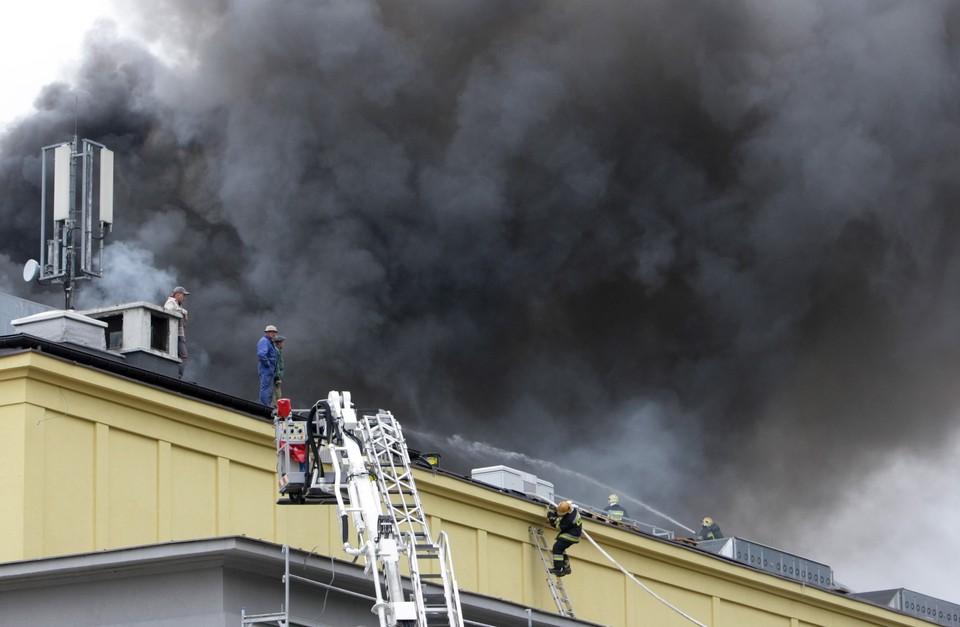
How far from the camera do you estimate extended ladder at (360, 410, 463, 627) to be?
1933 cm

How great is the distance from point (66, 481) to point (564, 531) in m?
9.37

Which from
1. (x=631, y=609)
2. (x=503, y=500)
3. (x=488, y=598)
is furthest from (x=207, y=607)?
(x=631, y=609)

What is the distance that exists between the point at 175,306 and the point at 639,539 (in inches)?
398

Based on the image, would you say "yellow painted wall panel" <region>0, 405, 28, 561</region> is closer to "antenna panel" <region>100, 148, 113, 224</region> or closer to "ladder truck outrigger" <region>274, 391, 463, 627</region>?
"ladder truck outrigger" <region>274, 391, 463, 627</region>

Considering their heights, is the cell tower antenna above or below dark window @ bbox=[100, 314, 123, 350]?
above

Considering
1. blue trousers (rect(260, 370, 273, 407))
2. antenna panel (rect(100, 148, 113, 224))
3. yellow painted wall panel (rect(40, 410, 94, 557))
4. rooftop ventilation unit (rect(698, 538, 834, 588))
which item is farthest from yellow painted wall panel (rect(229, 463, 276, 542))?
rooftop ventilation unit (rect(698, 538, 834, 588))

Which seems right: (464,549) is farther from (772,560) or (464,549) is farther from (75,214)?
(772,560)

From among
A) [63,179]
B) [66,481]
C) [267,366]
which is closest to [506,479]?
[267,366]

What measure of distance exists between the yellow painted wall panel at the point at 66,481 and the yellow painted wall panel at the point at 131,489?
355 millimetres

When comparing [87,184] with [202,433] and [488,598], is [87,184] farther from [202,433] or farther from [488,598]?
[488,598]

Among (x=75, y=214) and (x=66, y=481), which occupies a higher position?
(x=75, y=214)

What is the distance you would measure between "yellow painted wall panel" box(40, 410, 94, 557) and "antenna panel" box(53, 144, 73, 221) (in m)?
4.76

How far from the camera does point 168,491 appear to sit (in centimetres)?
2392

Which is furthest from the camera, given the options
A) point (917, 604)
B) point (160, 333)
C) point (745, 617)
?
point (917, 604)
